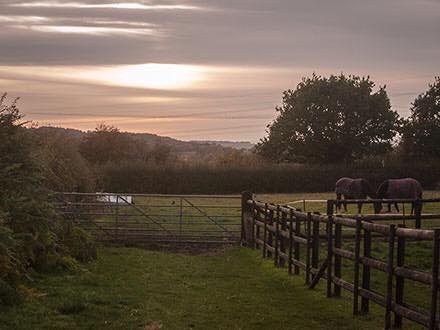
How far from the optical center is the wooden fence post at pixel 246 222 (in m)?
23.0

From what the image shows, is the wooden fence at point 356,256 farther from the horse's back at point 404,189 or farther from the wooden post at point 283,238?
the horse's back at point 404,189

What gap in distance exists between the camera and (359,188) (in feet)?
126

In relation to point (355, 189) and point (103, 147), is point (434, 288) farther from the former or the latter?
point (103, 147)

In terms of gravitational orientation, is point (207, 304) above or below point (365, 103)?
below

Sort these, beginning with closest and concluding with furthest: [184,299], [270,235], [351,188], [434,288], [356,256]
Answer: [434,288], [356,256], [184,299], [270,235], [351,188]

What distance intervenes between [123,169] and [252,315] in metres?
46.7

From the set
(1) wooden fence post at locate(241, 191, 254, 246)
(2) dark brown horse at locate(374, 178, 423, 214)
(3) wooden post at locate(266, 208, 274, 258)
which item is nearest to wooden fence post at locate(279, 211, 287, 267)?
(3) wooden post at locate(266, 208, 274, 258)

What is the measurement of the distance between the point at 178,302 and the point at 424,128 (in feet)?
204

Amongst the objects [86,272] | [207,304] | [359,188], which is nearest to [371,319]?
[207,304]

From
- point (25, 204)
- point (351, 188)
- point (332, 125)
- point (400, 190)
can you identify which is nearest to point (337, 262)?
point (25, 204)

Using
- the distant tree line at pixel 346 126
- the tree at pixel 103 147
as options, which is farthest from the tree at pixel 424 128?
the tree at pixel 103 147

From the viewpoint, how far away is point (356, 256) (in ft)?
37.6

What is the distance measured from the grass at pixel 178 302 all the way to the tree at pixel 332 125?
5324cm

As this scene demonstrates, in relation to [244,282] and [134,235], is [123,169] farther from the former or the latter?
[244,282]
